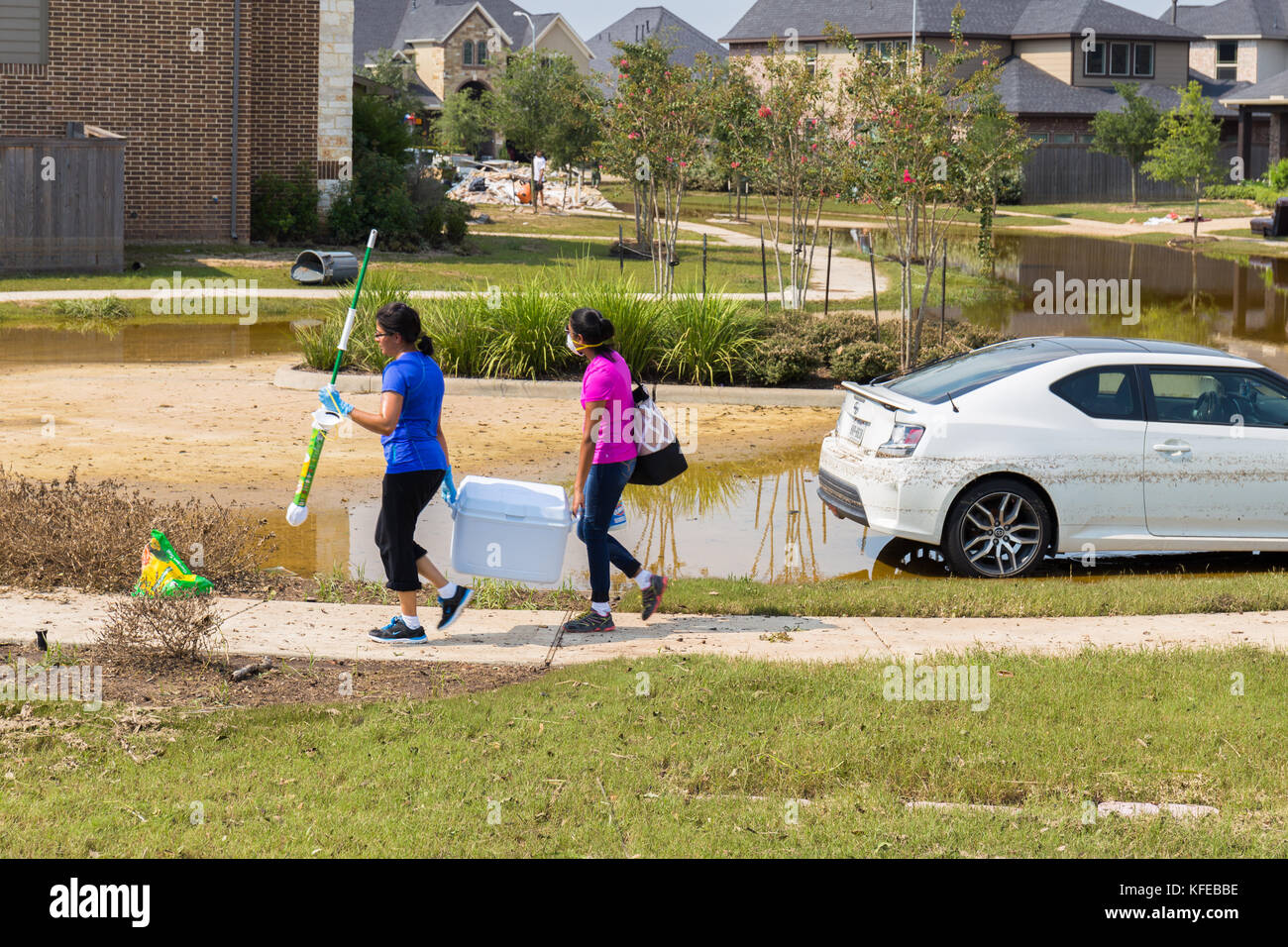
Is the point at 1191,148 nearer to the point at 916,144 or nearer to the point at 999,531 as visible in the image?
the point at 916,144

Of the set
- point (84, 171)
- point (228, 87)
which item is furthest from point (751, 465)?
point (228, 87)

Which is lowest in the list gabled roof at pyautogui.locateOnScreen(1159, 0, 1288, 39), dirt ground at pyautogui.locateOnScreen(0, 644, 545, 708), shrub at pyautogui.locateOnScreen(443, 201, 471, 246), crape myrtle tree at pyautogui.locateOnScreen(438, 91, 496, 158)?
dirt ground at pyautogui.locateOnScreen(0, 644, 545, 708)

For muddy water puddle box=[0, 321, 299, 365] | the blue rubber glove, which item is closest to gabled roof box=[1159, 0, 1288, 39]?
muddy water puddle box=[0, 321, 299, 365]

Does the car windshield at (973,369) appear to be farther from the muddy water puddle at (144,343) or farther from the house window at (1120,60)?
the house window at (1120,60)

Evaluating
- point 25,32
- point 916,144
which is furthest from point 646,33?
point 916,144

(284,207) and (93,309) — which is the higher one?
(284,207)

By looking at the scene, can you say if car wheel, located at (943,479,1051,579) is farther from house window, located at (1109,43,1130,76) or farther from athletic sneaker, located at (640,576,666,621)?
house window, located at (1109,43,1130,76)

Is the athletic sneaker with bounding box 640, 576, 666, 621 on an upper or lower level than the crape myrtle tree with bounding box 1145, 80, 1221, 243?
lower

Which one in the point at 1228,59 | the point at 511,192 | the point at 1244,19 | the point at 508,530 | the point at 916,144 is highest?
the point at 1244,19

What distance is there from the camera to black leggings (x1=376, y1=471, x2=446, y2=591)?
25.6ft

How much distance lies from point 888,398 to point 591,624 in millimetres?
3204

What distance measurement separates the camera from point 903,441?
10109 millimetres

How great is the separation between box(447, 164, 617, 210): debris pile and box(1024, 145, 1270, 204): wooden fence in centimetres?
1979

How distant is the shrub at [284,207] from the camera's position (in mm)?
32312
